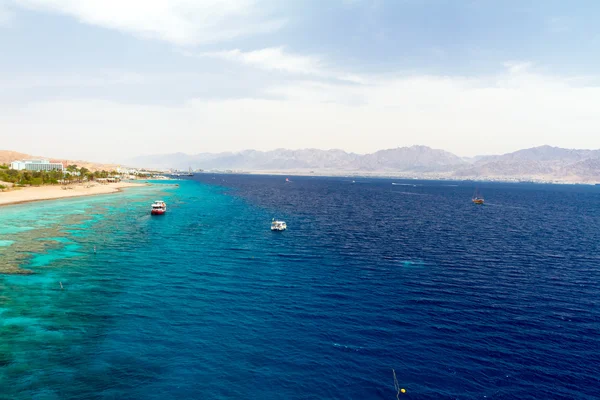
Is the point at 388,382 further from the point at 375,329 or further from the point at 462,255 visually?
the point at 462,255

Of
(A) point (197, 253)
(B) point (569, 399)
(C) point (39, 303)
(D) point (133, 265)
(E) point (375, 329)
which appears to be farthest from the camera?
(A) point (197, 253)

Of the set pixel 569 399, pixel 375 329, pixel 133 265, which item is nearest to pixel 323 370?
pixel 375 329

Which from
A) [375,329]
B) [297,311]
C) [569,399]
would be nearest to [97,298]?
[297,311]

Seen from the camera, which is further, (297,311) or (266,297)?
(266,297)

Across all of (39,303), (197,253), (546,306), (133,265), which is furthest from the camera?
(197,253)

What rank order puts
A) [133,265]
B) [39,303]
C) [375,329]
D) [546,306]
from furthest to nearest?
[133,265]
[546,306]
[39,303]
[375,329]

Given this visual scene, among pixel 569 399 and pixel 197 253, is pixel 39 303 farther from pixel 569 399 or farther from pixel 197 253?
pixel 569 399
